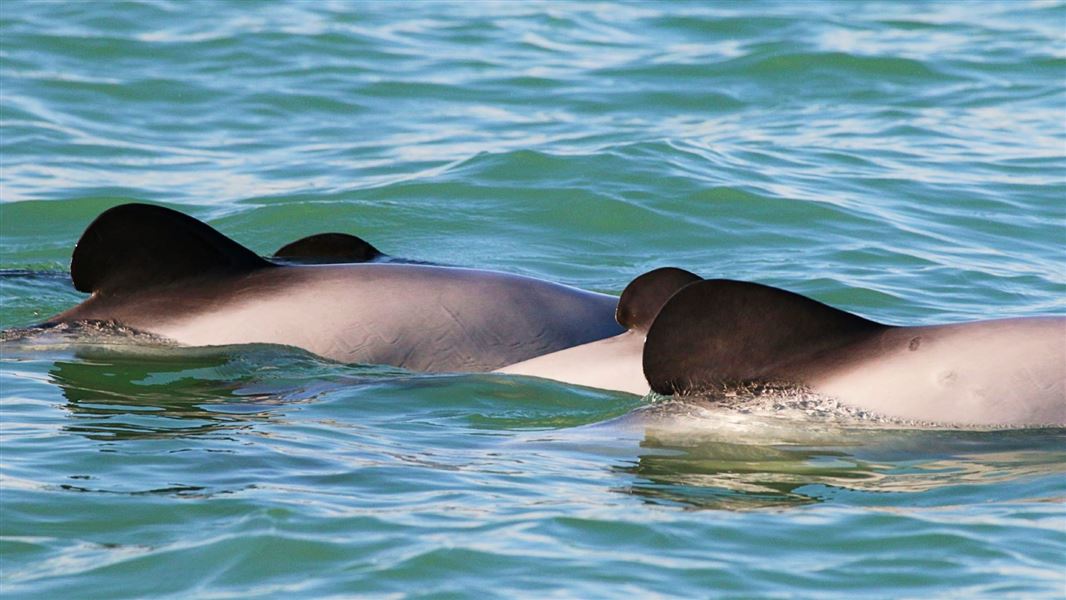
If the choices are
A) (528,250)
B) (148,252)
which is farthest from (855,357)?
→ (528,250)

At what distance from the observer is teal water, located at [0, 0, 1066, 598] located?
5.49m

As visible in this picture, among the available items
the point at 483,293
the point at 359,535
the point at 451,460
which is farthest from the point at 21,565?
the point at 483,293

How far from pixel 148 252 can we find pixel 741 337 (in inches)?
123

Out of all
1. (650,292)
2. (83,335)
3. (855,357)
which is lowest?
(83,335)

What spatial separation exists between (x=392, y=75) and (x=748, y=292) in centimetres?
1191

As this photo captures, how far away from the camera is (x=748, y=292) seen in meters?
6.60

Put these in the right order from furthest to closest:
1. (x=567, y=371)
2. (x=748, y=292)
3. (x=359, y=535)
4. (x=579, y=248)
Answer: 1. (x=579, y=248)
2. (x=567, y=371)
3. (x=748, y=292)
4. (x=359, y=535)

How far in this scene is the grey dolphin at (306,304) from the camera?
8.27 metres

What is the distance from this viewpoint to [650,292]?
25.3 ft

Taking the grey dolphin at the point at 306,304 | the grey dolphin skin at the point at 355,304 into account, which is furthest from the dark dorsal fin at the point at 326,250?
the grey dolphin at the point at 306,304

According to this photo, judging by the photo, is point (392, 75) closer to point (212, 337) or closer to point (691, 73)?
point (691, 73)

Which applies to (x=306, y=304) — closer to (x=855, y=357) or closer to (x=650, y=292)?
(x=650, y=292)

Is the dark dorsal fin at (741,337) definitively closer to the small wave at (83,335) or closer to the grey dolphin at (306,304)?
the grey dolphin at (306,304)

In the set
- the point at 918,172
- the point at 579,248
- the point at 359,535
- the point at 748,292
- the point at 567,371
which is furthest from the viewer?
the point at 918,172
